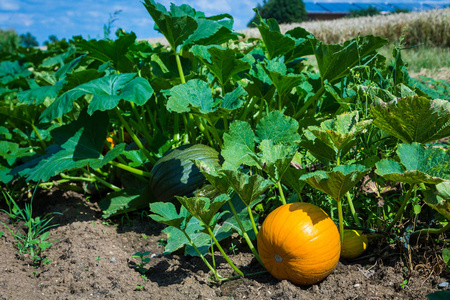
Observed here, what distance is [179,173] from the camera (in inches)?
88.8

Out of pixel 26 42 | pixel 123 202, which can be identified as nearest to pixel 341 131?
pixel 123 202

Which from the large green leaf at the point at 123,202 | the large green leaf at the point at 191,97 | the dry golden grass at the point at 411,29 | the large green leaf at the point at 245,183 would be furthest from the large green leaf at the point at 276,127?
the dry golden grass at the point at 411,29

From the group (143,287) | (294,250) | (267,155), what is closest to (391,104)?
(267,155)

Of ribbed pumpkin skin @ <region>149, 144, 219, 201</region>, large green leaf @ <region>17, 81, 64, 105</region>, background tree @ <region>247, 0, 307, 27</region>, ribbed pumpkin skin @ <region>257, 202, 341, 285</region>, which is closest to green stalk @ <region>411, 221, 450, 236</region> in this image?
ribbed pumpkin skin @ <region>257, 202, 341, 285</region>

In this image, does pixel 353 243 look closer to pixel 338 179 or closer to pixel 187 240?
pixel 338 179

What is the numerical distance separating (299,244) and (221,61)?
3.62 feet

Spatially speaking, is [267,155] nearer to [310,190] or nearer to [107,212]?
[310,190]

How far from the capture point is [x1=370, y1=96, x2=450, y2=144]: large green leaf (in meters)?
1.54

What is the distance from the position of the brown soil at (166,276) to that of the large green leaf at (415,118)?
503mm

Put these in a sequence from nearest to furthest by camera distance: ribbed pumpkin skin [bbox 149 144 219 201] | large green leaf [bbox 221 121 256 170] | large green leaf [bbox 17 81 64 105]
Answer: large green leaf [bbox 221 121 256 170] < ribbed pumpkin skin [bbox 149 144 219 201] < large green leaf [bbox 17 81 64 105]

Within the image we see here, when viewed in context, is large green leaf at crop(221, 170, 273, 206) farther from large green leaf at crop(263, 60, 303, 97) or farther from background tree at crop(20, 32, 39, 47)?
background tree at crop(20, 32, 39, 47)

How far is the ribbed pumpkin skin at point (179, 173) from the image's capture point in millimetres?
2248

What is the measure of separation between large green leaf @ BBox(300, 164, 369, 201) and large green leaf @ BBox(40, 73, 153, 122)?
1010 millimetres

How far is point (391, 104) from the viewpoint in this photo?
1.58m
